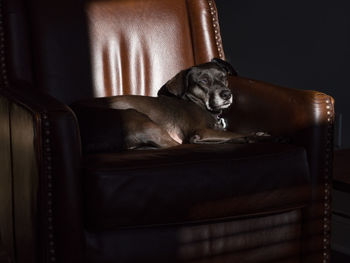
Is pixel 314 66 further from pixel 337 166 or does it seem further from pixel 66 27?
pixel 66 27

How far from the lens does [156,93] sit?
8.87ft

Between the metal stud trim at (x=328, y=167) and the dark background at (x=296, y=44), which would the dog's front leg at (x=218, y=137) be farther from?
the dark background at (x=296, y=44)

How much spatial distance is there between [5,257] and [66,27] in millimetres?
1127

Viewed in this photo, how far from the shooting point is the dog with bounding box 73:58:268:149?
2.24m

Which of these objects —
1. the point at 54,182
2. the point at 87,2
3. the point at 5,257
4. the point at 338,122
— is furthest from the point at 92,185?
the point at 338,122

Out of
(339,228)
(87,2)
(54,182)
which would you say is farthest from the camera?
(87,2)

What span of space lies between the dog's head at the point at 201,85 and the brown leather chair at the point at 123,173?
0.32 feet

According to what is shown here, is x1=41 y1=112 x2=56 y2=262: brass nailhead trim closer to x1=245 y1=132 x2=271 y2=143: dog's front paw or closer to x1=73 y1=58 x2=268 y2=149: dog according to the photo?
x1=73 y1=58 x2=268 y2=149: dog

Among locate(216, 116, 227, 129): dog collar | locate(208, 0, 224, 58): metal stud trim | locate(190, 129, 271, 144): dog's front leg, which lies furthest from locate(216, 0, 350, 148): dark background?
locate(190, 129, 271, 144): dog's front leg

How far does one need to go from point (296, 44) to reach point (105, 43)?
6.75ft

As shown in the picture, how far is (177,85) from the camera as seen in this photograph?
8.45 ft

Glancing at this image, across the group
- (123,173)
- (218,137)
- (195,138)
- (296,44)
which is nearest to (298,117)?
(218,137)

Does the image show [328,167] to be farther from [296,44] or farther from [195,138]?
[296,44]

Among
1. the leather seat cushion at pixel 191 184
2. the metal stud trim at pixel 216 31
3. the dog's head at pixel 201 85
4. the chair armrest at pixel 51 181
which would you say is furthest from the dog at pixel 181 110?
the chair armrest at pixel 51 181
